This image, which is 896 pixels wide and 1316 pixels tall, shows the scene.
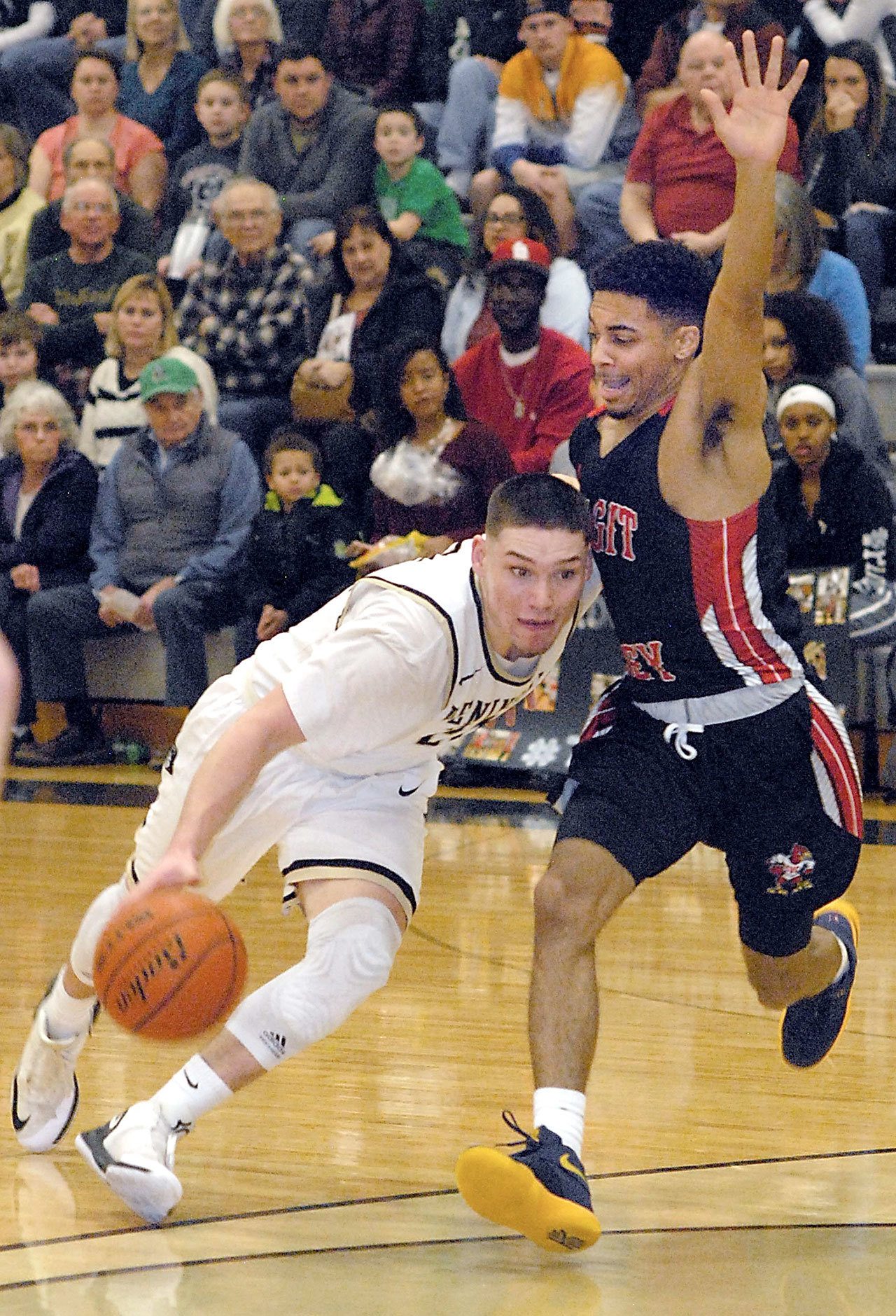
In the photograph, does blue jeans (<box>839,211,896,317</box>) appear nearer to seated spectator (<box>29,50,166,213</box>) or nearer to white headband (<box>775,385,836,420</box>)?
white headband (<box>775,385,836,420</box>)

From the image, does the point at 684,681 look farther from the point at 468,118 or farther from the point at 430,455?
the point at 468,118

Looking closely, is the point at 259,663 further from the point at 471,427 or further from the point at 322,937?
the point at 471,427

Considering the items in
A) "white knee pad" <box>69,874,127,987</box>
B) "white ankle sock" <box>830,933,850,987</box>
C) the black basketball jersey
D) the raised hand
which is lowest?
"white ankle sock" <box>830,933,850,987</box>

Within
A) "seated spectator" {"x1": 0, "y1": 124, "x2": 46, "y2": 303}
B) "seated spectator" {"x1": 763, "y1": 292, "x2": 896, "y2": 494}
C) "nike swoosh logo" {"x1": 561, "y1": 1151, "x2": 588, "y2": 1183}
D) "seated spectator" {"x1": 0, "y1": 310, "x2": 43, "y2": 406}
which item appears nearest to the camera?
"nike swoosh logo" {"x1": 561, "y1": 1151, "x2": 588, "y2": 1183}

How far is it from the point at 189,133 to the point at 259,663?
731 cm

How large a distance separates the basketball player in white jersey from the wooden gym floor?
23 cm

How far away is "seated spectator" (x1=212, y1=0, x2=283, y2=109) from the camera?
33.1ft

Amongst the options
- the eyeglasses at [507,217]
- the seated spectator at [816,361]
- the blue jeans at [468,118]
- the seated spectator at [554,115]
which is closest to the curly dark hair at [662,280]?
the seated spectator at [816,361]

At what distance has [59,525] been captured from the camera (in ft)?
28.3

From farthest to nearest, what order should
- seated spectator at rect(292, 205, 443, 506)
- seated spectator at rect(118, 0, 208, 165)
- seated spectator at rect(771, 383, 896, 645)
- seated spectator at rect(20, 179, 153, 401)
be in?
seated spectator at rect(118, 0, 208, 165)
seated spectator at rect(20, 179, 153, 401)
seated spectator at rect(292, 205, 443, 506)
seated spectator at rect(771, 383, 896, 645)

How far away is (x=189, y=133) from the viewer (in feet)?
34.2

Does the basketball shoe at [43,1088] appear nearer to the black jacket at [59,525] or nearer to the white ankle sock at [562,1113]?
the white ankle sock at [562,1113]

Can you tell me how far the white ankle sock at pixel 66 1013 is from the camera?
381cm

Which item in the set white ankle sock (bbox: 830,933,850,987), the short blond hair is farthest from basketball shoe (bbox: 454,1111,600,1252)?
the short blond hair
